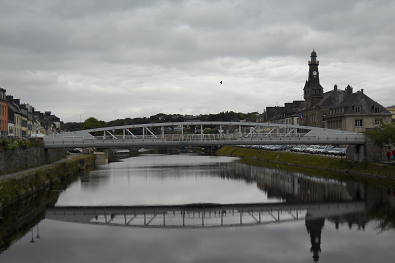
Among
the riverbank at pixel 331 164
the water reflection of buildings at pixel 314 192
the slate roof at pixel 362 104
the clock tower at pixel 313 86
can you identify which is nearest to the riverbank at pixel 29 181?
the water reflection of buildings at pixel 314 192

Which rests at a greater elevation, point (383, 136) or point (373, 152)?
point (383, 136)

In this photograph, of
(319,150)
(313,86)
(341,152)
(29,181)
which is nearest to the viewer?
(29,181)

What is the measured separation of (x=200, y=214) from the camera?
1244 inches

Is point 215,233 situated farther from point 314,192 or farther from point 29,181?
point 29,181

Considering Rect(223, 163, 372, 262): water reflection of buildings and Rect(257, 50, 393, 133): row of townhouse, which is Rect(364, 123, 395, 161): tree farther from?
Rect(257, 50, 393, 133): row of townhouse

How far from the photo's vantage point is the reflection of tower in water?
22.1 m

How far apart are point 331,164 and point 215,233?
3650 cm

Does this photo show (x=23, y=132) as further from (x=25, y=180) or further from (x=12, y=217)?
(x=12, y=217)

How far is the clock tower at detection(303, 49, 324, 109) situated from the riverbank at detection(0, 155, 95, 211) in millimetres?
63020

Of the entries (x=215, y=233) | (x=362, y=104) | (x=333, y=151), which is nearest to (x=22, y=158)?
(x=215, y=233)

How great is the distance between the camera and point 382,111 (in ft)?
254

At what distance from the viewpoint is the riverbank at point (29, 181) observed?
98.0ft

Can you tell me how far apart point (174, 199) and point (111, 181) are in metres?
15.3

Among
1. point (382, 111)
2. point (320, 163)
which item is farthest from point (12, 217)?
point (382, 111)
